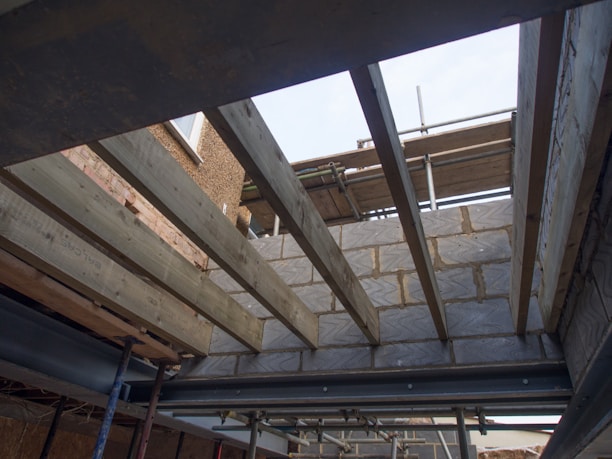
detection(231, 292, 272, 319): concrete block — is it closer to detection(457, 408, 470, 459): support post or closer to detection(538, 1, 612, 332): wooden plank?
detection(457, 408, 470, 459): support post

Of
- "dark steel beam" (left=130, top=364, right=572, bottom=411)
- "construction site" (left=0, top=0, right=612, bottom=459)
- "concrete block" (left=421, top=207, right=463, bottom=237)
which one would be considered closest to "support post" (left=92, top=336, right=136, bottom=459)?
"construction site" (left=0, top=0, right=612, bottom=459)

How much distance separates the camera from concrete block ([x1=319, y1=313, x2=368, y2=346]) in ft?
9.21

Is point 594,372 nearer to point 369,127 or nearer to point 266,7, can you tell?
point 369,127

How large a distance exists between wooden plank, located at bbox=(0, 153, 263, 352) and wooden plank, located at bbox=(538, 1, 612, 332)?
5.59 feet

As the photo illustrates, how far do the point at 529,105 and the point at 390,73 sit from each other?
408mm

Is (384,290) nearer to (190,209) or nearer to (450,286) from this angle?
(450,286)

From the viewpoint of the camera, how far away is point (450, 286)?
2807 mm

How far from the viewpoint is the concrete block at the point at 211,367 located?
300 cm

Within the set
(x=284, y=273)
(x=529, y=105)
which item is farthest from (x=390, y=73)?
(x=284, y=273)

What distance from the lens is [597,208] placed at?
1.39 meters

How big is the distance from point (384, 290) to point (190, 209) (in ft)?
5.23

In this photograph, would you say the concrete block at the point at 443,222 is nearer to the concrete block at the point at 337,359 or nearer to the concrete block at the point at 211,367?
the concrete block at the point at 337,359

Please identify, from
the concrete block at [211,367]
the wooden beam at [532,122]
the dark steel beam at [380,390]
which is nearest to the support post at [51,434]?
the dark steel beam at [380,390]

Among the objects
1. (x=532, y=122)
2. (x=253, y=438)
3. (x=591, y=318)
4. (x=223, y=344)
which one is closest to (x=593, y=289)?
(x=591, y=318)
